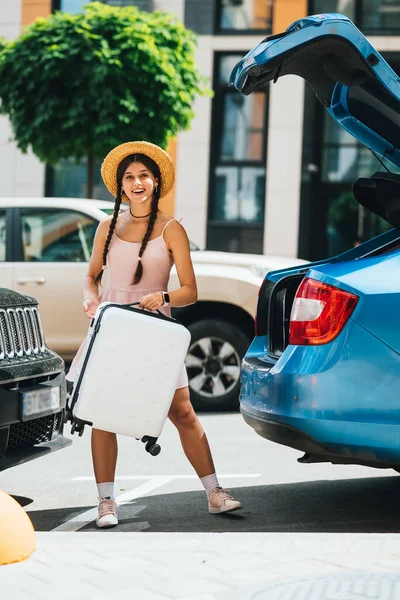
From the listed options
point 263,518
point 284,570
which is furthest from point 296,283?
point 284,570

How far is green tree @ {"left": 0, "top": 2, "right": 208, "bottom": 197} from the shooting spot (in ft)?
55.3

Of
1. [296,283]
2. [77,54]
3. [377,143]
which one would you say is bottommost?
[296,283]

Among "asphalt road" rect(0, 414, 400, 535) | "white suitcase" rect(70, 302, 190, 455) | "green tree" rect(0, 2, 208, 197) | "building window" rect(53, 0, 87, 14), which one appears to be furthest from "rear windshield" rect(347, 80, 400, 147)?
"building window" rect(53, 0, 87, 14)

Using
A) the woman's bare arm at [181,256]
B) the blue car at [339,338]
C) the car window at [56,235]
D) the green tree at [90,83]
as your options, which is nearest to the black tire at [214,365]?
the car window at [56,235]

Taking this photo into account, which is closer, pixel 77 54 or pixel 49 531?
pixel 49 531

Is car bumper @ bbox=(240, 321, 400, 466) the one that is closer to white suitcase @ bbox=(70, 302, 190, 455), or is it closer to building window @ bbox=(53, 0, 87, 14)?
white suitcase @ bbox=(70, 302, 190, 455)

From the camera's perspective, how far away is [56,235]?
10062 millimetres

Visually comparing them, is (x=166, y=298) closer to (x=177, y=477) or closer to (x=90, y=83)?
(x=177, y=477)

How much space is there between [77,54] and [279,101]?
599 centimetres

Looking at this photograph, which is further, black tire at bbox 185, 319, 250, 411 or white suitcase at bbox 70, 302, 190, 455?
black tire at bbox 185, 319, 250, 411

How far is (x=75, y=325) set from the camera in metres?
9.95

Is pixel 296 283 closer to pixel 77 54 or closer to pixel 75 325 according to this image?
pixel 75 325

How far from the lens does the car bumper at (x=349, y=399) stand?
505 centimetres

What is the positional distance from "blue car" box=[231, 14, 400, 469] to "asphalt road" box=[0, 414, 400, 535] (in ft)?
1.66
